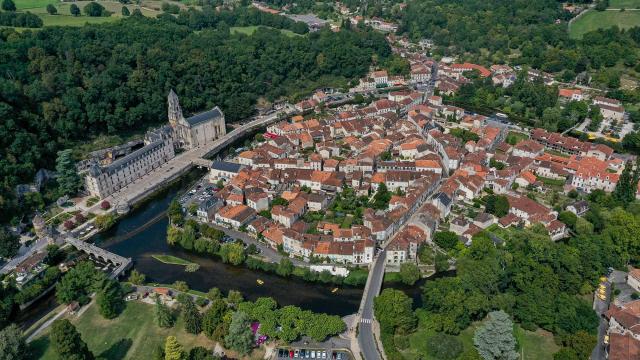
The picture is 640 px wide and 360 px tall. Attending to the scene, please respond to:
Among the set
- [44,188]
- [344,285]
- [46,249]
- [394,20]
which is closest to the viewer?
[344,285]

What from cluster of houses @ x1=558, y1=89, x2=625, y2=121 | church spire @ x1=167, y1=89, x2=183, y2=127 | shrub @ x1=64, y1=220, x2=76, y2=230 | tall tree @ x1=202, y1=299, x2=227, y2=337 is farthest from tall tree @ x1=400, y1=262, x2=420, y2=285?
cluster of houses @ x1=558, y1=89, x2=625, y2=121

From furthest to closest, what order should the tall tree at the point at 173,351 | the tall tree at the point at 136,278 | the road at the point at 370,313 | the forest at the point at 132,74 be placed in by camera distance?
the forest at the point at 132,74, the tall tree at the point at 136,278, the road at the point at 370,313, the tall tree at the point at 173,351

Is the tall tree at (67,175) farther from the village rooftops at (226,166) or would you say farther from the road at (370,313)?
the road at (370,313)

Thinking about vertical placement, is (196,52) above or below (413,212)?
above

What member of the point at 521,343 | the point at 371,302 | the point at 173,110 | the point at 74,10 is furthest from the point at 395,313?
the point at 74,10

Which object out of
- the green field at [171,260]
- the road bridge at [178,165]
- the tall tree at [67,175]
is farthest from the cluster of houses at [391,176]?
the tall tree at [67,175]

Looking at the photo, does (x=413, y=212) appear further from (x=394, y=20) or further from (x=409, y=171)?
(x=394, y=20)

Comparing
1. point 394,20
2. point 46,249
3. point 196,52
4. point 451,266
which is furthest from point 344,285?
point 394,20
